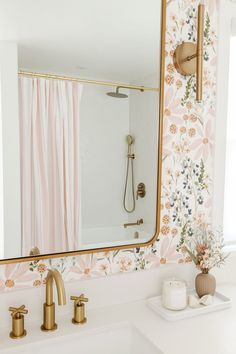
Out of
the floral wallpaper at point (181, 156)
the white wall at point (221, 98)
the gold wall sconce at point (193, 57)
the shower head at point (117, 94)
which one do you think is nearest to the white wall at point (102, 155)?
the shower head at point (117, 94)

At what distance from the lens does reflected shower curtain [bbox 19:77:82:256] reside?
1090mm

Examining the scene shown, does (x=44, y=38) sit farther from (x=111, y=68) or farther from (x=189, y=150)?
(x=189, y=150)

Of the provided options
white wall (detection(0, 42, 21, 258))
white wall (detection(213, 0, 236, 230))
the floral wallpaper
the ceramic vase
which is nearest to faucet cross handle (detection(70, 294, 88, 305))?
the floral wallpaper

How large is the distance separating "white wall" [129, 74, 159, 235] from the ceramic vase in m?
0.27

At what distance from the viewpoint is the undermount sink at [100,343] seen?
39.6 inches

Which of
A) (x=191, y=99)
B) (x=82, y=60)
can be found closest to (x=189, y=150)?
(x=191, y=99)

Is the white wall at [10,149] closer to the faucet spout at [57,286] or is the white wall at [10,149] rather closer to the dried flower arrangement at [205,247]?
the faucet spout at [57,286]

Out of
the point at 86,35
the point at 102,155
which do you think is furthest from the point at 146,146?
the point at 86,35

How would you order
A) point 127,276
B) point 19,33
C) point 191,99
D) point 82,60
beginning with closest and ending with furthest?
point 19,33
point 82,60
point 127,276
point 191,99

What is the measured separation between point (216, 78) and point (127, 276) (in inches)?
37.5

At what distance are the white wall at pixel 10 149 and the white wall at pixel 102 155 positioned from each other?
24 cm

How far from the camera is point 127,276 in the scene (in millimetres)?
1282

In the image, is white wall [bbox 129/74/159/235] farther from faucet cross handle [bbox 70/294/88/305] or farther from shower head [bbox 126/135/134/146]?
faucet cross handle [bbox 70/294/88/305]

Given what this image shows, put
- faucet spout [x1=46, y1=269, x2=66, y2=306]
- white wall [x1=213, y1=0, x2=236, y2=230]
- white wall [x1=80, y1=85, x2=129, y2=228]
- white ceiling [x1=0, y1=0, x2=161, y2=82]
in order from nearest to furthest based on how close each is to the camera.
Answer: faucet spout [x1=46, y1=269, x2=66, y2=306], white ceiling [x1=0, y1=0, x2=161, y2=82], white wall [x1=80, y1=85, x2=129, y2=228], white wall [x1=213, y1=0, x2=236, y2=230]
